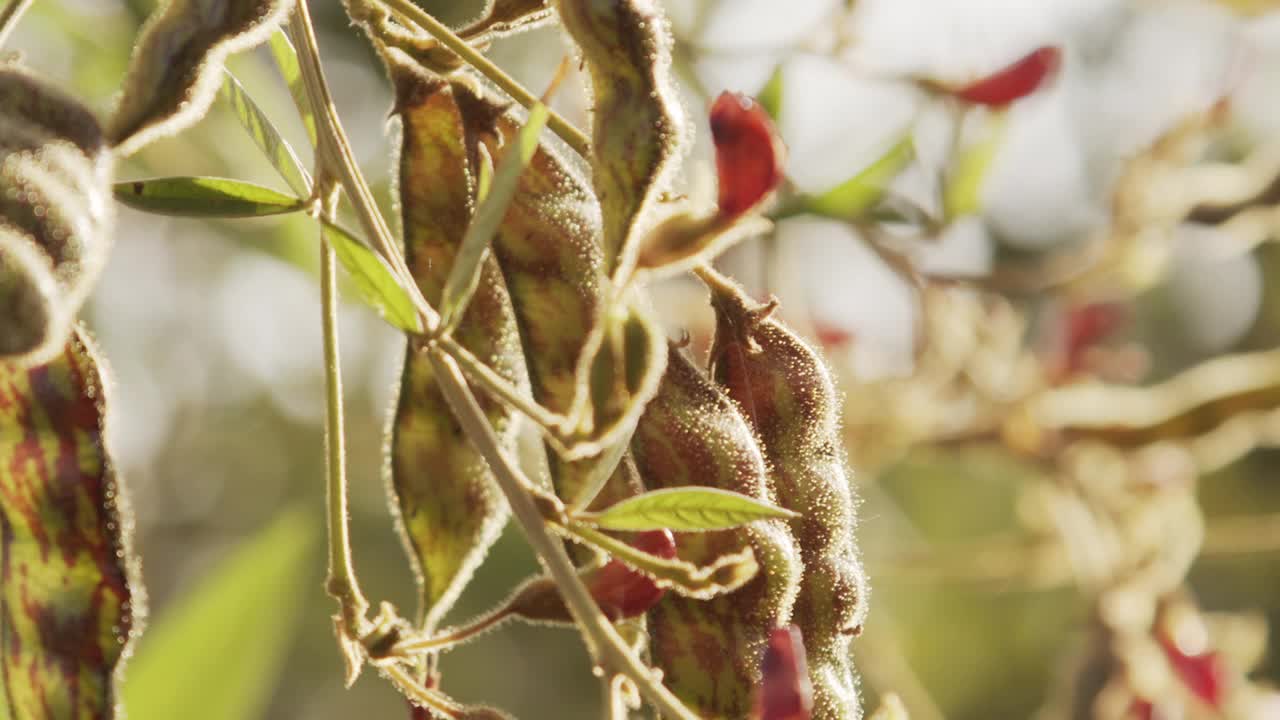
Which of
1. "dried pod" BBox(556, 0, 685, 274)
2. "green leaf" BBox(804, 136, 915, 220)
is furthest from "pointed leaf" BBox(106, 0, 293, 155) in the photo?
"green leaf" BBox(804, 136, 915, 220)

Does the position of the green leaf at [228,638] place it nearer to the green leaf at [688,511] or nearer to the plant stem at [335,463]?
the plant stem at [335,463]

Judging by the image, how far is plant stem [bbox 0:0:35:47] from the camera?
63cm

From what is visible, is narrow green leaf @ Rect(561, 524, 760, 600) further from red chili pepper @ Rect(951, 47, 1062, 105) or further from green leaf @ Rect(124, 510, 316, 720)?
green leaf @ Rect(124, 510, 316, 720)

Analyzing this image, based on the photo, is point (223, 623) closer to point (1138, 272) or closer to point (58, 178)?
point (1138, 272)

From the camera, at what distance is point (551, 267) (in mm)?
758

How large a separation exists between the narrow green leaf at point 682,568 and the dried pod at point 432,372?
0.46ft

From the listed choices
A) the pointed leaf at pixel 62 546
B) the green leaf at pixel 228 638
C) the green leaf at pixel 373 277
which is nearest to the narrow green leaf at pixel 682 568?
the green leaf at pixel 373 277

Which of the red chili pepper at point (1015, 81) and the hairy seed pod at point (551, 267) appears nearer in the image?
the hairy seed pod at point (551, 267)

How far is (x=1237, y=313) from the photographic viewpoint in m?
11.5

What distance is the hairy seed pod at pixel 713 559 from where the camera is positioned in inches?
28.0

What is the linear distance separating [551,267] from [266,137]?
163mm

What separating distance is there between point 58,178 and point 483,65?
0.24 metres

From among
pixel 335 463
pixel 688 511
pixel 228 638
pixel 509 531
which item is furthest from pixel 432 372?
pixel 509 531

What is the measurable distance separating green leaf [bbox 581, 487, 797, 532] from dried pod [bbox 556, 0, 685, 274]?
0.32ft
